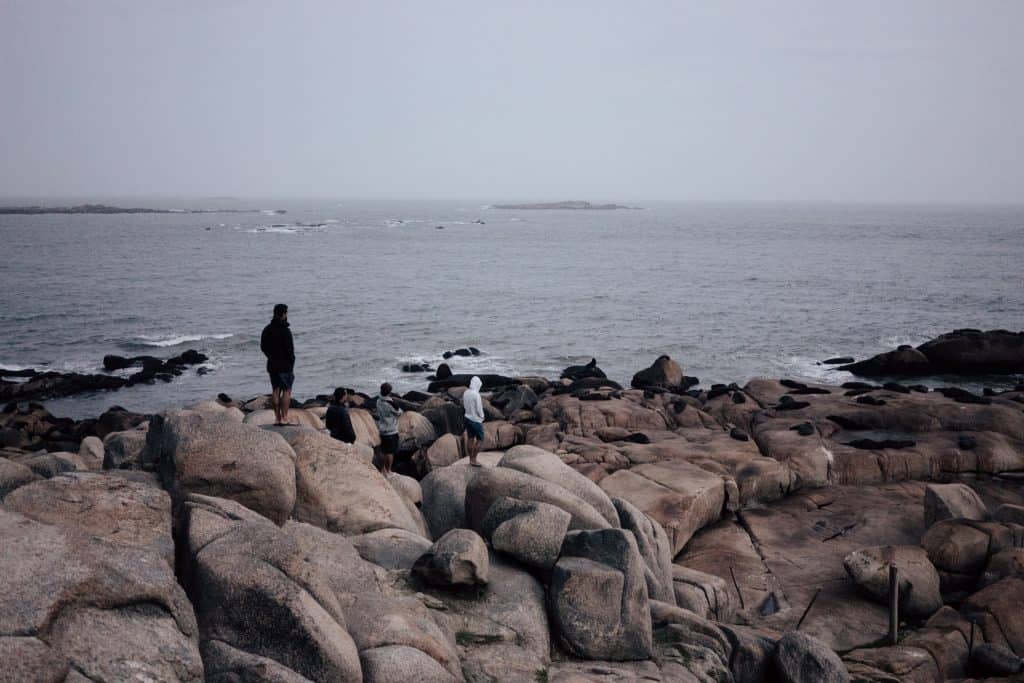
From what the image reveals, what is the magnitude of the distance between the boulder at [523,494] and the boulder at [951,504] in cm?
1059

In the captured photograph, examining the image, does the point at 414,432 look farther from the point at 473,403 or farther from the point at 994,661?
the point at 994,661

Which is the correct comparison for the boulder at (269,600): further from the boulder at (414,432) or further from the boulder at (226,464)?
the boulder at (414,432)

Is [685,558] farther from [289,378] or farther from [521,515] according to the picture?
[289,378]

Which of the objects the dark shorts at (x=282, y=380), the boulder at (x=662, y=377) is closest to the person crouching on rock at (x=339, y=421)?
the dark shorts at (x=282, y=380)

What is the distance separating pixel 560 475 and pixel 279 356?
20.0 ft

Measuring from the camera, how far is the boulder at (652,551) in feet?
47.0

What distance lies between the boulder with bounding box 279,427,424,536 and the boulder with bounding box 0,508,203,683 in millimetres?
4734

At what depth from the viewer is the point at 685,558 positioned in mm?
19359

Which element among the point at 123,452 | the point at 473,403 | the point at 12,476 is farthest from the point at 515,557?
the point at 123,452

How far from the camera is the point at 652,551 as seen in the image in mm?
14875

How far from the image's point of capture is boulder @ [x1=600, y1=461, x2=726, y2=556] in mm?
19688

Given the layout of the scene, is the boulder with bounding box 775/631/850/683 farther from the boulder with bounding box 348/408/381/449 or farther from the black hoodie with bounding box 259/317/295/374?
the boulder with bounding box 348/408/381/449

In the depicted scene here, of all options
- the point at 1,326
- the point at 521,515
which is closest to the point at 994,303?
the point at 521,515

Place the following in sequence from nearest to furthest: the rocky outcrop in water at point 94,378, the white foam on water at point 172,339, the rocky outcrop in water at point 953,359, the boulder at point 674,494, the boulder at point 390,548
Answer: the boulder at point 390,548 → the boulder at point 674,494 → the rocky outcrop in water at point 94,378 → the rocky outcrop in water at point 953,359 → the white foam on water at point 172,339
